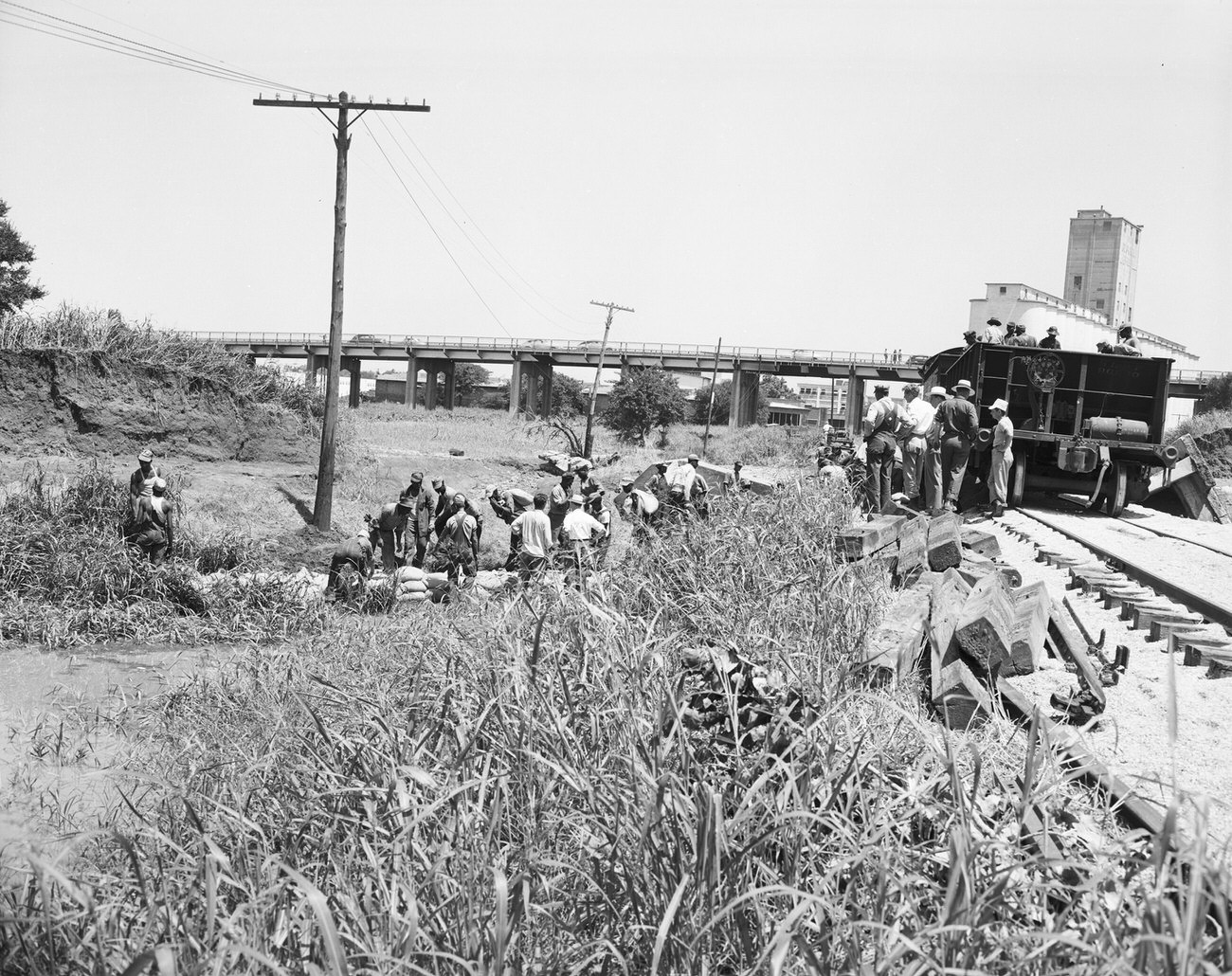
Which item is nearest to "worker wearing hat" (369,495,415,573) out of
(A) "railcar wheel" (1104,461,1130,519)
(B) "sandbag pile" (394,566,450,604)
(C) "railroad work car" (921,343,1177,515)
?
(B) "sandbag pile" (394,566,450,604)

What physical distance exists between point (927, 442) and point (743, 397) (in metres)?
67.0

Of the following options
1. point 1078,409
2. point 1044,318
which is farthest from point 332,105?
point 1044,318

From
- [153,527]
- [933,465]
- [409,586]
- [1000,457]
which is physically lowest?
[409,586]

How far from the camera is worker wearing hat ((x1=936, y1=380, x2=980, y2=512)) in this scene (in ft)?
39.7

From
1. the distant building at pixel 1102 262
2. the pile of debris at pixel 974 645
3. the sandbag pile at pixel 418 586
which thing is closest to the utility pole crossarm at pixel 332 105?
the sandbag pile at pixel 418 586

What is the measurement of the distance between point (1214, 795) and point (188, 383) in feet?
71.2

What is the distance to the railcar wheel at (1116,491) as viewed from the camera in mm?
13625

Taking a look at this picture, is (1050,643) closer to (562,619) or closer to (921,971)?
(562,619)

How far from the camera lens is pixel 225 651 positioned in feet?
36.8

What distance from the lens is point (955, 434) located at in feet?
40.4

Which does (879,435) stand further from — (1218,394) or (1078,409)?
(1218,394)

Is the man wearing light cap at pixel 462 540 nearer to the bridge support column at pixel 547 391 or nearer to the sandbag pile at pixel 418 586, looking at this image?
the sandbag pile at pixel 418 586

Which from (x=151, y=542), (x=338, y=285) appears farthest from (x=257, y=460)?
(x=151, y=542)

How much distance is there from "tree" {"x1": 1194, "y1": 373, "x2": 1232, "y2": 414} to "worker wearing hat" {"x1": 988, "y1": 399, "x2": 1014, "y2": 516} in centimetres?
4480
